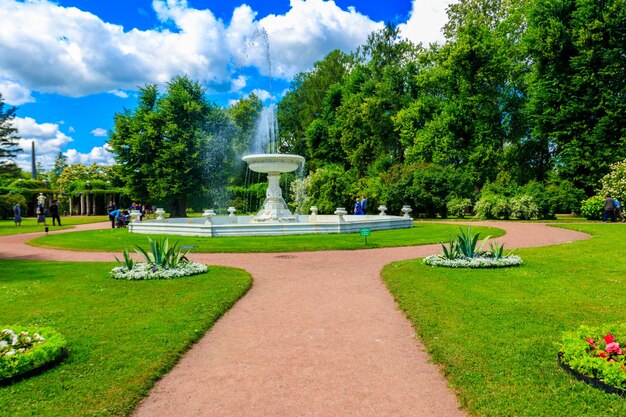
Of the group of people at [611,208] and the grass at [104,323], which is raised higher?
the group of people at [611,208]

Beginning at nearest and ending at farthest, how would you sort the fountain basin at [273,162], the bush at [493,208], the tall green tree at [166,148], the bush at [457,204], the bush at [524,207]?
the fountain basin at [273,162] → the bush at [524,207] → the bush at [493,208] → the bush at [457,204] → the tall green tree at [166,148]

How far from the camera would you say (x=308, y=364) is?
15.5ft

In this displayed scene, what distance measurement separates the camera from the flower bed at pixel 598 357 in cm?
367

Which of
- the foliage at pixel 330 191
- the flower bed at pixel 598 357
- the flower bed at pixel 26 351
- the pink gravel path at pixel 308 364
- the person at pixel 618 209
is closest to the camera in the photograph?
the flower bed at pixel 598 357

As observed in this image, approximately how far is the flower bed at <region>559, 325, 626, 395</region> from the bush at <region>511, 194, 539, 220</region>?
2586 cm

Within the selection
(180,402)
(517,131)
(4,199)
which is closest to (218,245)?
(180,402)

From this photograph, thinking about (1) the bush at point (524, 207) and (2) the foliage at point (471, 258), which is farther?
(1) the bush at point (524, 207)

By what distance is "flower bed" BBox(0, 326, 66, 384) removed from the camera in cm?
414

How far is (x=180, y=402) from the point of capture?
3924mm

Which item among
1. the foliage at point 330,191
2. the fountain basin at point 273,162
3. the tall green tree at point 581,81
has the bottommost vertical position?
the foliage at point 330,191

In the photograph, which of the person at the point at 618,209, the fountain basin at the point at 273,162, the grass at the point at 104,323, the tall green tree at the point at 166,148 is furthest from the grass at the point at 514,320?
the tall green tree at the point at 166,148

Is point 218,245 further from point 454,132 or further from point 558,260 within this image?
point 454,132

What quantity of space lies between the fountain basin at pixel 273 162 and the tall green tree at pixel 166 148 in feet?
55.5

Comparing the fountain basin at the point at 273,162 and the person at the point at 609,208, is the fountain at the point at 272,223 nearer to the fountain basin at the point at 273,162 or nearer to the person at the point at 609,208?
the fountain basin at the point at 273,162
